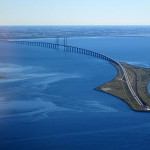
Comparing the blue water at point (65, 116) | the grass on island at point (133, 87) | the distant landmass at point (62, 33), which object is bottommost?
the blue water at point (65, 116)

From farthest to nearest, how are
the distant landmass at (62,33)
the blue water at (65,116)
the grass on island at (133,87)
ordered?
the distant landmass at (62,33) < the grass on island at (133,87) < the blue water at (65,116)

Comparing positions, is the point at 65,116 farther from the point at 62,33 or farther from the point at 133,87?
the point at 62,33

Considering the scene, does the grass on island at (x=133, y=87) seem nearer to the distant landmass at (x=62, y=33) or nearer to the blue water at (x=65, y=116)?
the blue water at (x=65, y=116)

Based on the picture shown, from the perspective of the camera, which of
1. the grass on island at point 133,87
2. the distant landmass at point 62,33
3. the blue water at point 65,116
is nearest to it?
the blue water at point 65,116

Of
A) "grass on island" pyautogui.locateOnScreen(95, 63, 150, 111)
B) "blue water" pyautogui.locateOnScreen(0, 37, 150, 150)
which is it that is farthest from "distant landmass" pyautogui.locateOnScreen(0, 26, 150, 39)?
"blue water" pyautogui.locateOnScreen(0, 37, 150, 150)

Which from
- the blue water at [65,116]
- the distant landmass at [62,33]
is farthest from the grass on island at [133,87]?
the distant landmass at [62,33]

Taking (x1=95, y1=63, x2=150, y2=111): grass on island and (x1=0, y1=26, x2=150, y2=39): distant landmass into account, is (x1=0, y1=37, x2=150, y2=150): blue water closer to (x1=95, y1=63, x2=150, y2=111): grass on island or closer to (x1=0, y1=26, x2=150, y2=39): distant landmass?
(x1=95, y1=63, x2=150, y2=111): grass on island

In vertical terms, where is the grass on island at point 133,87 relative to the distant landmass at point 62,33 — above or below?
below

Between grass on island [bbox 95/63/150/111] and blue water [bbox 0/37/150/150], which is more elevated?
grass on island [bbox 95/63/150/111]

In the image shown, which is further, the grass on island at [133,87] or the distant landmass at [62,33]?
the distant landmass at [62,33]
